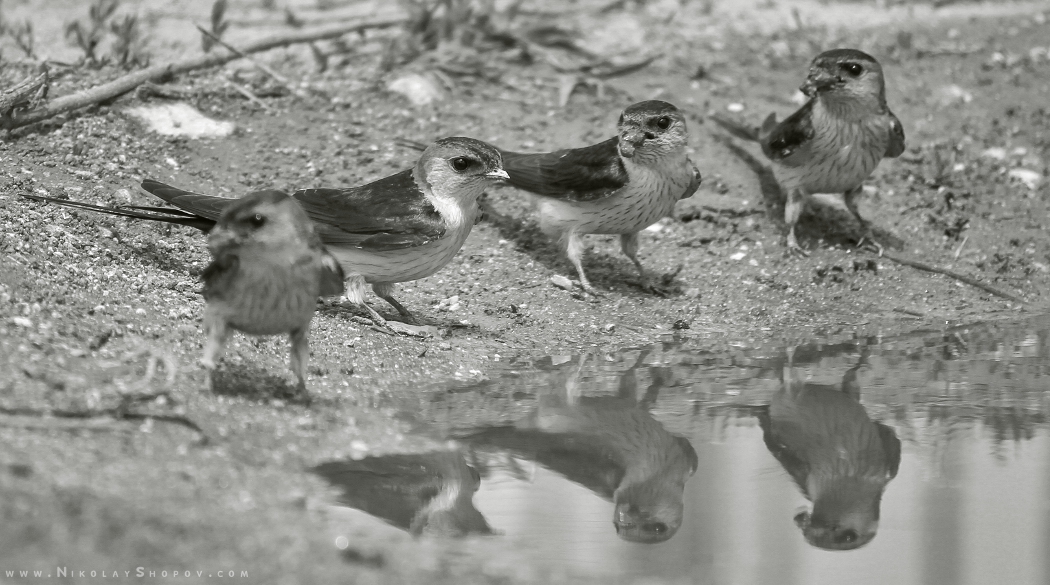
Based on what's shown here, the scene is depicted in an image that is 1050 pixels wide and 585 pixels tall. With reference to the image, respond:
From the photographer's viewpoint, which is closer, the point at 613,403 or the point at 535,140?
the point at 613,403

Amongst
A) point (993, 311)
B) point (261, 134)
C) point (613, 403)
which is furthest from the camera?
point (261, 134)

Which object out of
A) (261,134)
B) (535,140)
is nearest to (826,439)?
(535,140)

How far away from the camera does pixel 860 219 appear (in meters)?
8.04

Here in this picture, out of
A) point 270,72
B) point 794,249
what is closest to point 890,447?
point 794,249

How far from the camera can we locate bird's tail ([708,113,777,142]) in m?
8.28

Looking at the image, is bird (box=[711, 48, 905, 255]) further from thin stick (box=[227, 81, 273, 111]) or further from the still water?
thin stick (box=[227, 81, 273, 111])

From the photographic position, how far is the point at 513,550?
3934mm

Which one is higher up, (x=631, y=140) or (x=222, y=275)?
(x=631, y=140)

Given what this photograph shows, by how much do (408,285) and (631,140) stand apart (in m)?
1.51

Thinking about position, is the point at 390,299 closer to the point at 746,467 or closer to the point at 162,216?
the point at 162,216

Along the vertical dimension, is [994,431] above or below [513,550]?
above

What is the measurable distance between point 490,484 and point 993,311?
3.91m

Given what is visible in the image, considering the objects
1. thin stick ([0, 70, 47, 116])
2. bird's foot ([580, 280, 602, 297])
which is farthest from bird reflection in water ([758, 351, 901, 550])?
thin stick ([0, 70, 47, 116])

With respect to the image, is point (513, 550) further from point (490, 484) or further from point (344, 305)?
point (344, 305)
